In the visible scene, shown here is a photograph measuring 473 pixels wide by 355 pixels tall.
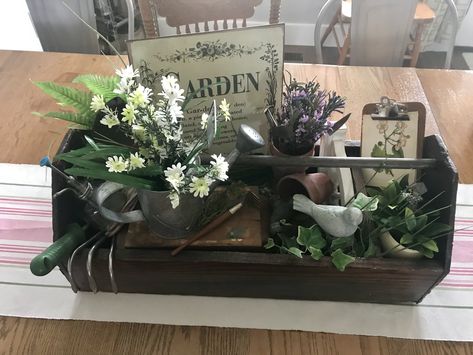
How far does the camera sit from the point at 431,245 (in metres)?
0.64

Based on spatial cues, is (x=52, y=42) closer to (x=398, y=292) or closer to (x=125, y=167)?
(x=125, y=167)

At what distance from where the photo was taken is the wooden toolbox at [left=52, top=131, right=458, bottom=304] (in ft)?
2.10

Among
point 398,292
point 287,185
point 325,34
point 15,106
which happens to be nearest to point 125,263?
point 287,185

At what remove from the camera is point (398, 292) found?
0.69 m

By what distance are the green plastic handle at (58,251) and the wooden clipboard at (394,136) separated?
45 cm

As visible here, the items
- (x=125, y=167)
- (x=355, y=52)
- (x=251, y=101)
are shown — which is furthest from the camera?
(x=355, y=52)

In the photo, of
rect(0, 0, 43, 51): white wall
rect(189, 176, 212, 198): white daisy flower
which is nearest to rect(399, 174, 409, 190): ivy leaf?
rect(189, 176, 212, 198): white daisy flower

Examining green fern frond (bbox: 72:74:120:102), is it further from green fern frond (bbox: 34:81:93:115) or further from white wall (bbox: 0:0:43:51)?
white wall (bbox: 0:0:43:51)

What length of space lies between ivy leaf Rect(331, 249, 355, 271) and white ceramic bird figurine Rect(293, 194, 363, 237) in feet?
0.10

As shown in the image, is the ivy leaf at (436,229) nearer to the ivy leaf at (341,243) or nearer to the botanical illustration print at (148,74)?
the ivy leaf at (341,243)

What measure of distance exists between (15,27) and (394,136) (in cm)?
185

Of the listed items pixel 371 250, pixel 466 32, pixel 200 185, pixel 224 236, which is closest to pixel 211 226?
pixel 224 236

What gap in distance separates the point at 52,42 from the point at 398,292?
1.19 metres

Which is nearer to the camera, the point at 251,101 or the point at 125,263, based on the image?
the point at 125,263
